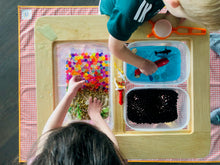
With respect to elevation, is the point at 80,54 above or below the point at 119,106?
above

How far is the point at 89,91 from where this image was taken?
0.79m

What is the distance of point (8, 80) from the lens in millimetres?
1350

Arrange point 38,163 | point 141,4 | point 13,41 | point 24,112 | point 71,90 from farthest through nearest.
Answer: point 13,41 < point 24,112 < point 71,90 < point 141,4 < point 38,163

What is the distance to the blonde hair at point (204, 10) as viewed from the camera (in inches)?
17.1

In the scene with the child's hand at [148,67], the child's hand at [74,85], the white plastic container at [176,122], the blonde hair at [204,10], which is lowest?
the white plastic container at [176,122]

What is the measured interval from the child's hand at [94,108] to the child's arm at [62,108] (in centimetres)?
9

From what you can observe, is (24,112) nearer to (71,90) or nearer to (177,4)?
(71,90)

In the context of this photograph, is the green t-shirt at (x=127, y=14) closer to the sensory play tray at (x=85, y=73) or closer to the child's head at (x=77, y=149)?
the sensory play tray at (x=85, y=73)

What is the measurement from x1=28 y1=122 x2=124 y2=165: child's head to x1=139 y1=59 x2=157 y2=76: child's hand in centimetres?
35

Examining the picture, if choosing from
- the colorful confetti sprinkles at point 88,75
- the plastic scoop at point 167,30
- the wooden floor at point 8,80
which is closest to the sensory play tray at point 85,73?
the colorful confetti sprinkles at point 88,75

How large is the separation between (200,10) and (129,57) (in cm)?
32

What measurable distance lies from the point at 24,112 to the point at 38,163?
2.66 feet

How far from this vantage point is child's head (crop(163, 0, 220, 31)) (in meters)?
0.43

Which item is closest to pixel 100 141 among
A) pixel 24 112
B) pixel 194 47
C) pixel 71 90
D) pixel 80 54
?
pixel 71 90
